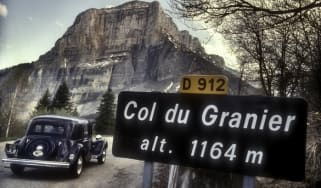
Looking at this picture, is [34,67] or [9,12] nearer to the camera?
[9,12]

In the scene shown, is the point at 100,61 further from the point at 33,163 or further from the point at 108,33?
the point at 33,163

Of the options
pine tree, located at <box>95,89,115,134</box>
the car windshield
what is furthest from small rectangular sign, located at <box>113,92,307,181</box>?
the car windshield

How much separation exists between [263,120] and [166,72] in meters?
1.46

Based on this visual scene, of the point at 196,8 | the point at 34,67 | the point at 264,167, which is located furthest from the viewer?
the point at 196,8

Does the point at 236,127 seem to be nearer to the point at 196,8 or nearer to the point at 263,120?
the point at 263,120

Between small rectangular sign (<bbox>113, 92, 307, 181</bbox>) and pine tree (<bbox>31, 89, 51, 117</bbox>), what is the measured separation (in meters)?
1.26

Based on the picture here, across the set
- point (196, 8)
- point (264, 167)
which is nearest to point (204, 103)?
point (264, 167)

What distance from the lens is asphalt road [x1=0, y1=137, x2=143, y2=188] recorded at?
214 centimetres

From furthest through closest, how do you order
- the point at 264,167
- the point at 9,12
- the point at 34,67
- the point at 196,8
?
1. the point at 196,8
2. the point at 34,67
3. the point at 9,12
4. the point at 264,167

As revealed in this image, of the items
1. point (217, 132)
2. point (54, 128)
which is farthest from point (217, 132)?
point (54, 128)

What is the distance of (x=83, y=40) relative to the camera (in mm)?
2305

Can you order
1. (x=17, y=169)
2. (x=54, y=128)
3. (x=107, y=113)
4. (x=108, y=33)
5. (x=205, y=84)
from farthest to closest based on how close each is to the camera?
(x=54, y=128) < (x=108, y=33) < (x=17, y=169) < (x=107, y=113) < (x=205, y=84)

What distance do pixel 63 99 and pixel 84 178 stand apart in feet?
2.02

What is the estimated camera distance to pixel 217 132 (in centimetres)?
95
